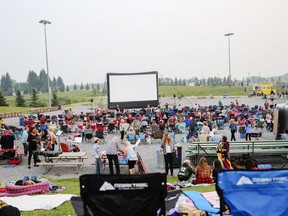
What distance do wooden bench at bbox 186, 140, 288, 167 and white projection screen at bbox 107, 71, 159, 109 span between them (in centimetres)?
2505

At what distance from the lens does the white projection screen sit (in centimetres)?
3703

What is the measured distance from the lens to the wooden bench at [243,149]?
12062 mm

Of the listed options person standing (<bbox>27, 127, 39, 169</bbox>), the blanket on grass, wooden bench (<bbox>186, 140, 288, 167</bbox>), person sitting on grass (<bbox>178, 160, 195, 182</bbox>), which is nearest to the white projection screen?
person standing (<bbox>27, 127, 39, 169</bbox>)

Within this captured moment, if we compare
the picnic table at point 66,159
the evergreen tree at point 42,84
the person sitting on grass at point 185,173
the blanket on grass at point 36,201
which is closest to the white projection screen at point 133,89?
the picnic table at point 66,159

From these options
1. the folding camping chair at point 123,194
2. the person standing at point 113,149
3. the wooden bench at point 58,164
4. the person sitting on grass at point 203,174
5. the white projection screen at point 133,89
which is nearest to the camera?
the folding camping chair at point 123,194

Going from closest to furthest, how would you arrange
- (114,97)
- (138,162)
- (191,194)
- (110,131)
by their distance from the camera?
(191,194) → (138,162) → (110,131) → (114,97)

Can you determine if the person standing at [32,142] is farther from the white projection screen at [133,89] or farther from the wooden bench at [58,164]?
the white projection screen at [133,89]

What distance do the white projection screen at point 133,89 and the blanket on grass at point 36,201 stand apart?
29569 mm

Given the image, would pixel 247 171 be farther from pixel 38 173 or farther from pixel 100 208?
pixel 38 173

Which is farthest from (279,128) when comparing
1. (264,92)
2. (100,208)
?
(264,92)

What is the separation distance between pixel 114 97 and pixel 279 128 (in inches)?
890

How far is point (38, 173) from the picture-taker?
11688 mm

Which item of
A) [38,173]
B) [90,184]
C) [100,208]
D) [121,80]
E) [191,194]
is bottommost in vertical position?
[38,173]

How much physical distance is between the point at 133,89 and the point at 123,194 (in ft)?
111
